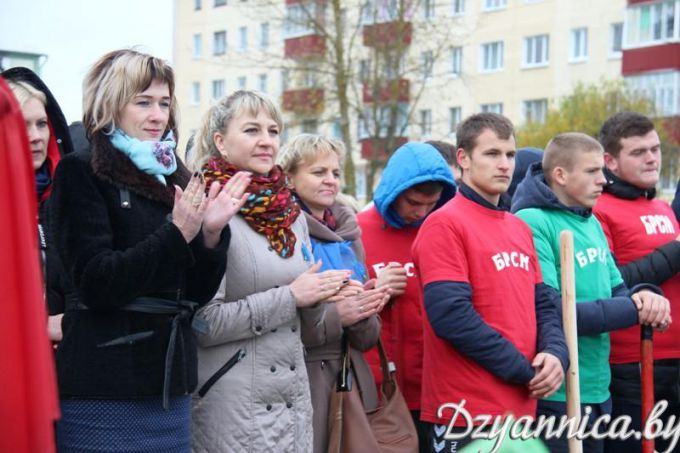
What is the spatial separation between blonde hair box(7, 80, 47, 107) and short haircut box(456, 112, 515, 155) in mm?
1984

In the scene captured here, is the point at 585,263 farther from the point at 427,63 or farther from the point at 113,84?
the point at 427,63

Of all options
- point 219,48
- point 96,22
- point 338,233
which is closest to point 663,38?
point 219,48

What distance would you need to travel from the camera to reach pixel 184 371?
369 cm

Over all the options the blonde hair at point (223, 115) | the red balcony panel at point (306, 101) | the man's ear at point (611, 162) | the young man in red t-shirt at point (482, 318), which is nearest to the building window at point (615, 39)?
the red balcony panel at point (306, 101)

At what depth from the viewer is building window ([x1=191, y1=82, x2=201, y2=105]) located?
182ft

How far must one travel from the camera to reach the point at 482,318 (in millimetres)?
4672

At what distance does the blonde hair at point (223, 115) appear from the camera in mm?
4531

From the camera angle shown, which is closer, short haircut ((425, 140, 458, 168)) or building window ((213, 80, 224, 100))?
short haircut ((425, 140, 458, 168))

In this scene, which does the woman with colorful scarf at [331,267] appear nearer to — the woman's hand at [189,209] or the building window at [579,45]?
the woman's hand at [189,209]

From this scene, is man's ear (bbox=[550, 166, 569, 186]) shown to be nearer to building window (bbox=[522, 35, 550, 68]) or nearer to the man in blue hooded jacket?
the man in blue hooded jacket

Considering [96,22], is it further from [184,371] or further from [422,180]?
[184,371]

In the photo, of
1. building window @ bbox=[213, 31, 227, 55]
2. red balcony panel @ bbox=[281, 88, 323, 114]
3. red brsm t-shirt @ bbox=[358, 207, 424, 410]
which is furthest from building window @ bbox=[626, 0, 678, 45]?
red brsm t-shirt @ bbox=[358, 207, 424, 410]

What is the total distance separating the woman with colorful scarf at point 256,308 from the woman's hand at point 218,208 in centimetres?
38

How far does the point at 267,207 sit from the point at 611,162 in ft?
9.04
